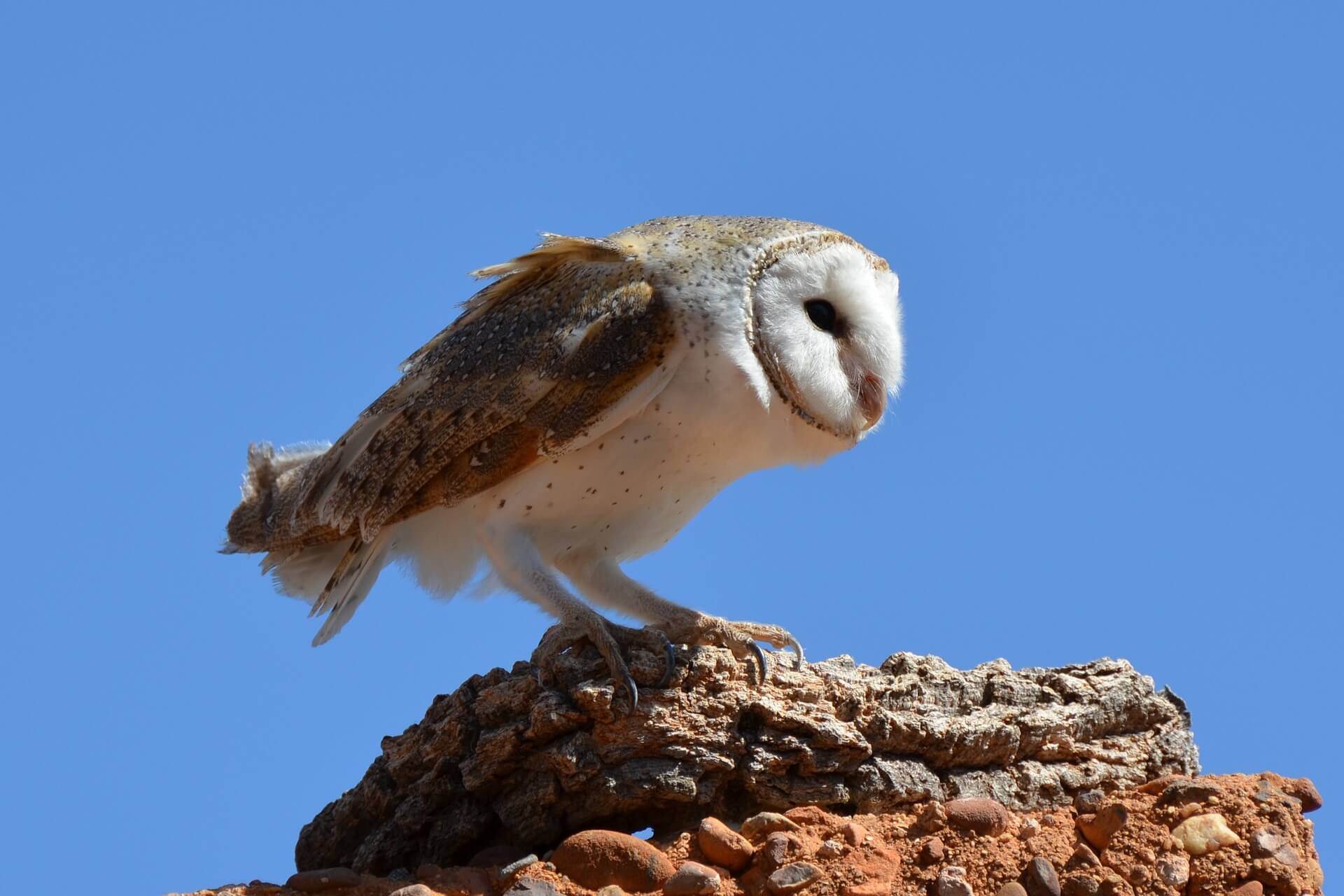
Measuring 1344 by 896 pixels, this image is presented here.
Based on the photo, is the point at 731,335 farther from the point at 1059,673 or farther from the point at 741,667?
the point at 1059,673

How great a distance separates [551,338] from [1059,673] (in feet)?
7.25

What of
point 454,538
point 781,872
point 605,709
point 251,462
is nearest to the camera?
point 781,872

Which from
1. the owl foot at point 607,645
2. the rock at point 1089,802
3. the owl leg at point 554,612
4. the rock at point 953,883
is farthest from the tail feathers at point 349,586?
the rock at point 1089,802

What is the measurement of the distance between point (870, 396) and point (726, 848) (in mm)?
2119

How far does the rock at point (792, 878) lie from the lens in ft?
15.8

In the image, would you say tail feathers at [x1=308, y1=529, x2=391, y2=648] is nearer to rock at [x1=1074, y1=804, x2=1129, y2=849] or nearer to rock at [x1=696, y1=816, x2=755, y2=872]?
rock at [x1=696, y1=816, x2=755, y2=872]

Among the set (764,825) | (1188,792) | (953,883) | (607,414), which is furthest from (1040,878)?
(607,414)

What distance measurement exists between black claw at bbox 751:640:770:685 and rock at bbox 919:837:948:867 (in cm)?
94

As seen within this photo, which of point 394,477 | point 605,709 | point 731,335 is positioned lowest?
point 605,709

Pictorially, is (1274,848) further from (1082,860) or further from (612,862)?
(612,862)

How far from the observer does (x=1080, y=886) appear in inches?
188

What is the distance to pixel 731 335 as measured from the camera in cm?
585

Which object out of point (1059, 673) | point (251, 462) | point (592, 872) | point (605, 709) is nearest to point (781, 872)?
point (592, 872)

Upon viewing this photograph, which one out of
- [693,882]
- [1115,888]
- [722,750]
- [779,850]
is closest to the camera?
[1115,888]
